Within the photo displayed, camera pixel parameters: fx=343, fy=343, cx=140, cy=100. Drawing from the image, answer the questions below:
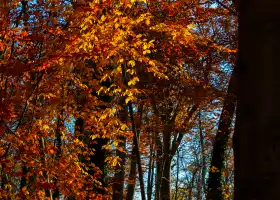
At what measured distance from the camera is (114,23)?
6262mm

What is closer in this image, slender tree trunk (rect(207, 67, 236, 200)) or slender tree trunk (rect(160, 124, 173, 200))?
slender tree trunk (rect(207, 67, 236, 200))

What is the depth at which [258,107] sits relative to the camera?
4.68 ft

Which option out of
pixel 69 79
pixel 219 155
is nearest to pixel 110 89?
pixel 69 79

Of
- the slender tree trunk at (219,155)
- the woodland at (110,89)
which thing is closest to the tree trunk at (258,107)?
the woodland at (110,89)

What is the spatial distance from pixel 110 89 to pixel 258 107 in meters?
8.20

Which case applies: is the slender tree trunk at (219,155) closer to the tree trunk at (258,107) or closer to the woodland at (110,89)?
the woodland at (110,89)

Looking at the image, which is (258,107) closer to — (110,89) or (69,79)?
(69,79)

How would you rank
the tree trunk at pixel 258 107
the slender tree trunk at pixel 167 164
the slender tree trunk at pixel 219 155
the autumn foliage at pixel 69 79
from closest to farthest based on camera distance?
1. the tree trunk at pixel 258 107
2. the autumn foliage at pixel 69 79
3. the slender tree trunk at pixel 219 155
4. the slender tree trunk at pixel 167 164

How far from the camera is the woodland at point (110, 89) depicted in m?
1.46

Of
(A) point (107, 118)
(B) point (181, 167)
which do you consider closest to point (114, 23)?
(A) point (107, 118)

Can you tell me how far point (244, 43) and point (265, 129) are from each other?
0.41 m

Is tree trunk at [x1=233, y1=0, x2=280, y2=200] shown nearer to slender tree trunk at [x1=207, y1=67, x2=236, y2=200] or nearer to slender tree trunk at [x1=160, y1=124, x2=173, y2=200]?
slender tree trunk at [x1=207, y1=67, x2=236, y2=200]

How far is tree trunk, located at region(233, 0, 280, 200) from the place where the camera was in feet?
4.45

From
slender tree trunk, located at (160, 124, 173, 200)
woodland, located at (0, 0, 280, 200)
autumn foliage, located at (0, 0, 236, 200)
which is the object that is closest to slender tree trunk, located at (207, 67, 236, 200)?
woodland, located at (0, 0, 280, 200)
